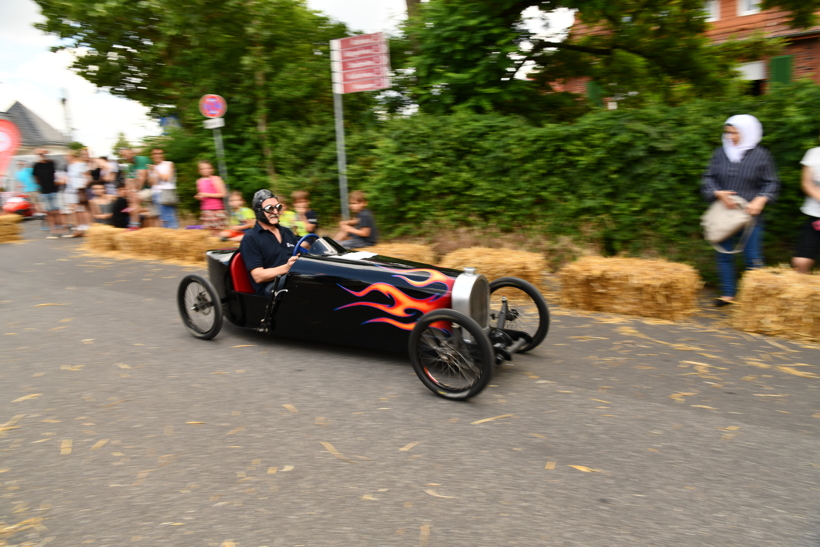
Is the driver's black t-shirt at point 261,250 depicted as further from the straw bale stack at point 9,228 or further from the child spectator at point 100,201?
the straw bale stack at point 9,228

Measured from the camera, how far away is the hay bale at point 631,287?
5.96 meters

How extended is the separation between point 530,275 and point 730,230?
6.83ft

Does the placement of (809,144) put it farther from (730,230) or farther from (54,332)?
(54,332)

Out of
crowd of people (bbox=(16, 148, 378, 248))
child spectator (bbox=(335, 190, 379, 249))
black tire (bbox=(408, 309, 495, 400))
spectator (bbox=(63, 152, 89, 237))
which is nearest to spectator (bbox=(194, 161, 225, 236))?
crowd of people (bbox=(16, 148, 378, 248))

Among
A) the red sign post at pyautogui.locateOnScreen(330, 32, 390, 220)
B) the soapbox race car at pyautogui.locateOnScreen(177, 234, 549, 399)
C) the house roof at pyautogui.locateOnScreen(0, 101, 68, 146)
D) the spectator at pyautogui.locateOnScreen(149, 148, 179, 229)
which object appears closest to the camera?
the soapbox race car at pyautogui.locateOnScreen(177, 234, 549, 399)

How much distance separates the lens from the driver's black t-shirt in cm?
535

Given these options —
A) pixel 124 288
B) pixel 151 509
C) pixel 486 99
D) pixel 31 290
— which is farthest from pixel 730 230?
pixel 31 290

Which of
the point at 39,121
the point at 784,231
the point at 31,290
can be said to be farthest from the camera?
the point at 39,121

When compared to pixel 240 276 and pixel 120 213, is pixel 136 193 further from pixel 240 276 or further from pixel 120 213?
pixel 240 276

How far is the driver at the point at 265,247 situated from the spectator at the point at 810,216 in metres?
4.92

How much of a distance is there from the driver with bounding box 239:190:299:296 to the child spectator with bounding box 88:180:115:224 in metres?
9.53

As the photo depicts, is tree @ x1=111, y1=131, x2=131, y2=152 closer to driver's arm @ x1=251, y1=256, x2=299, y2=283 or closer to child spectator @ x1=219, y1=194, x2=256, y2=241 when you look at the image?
child spectator @ x1=219, y1=194, x2=256, y2=241

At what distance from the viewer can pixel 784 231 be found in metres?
6.56

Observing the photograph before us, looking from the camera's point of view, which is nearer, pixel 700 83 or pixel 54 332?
pixel 54 332
